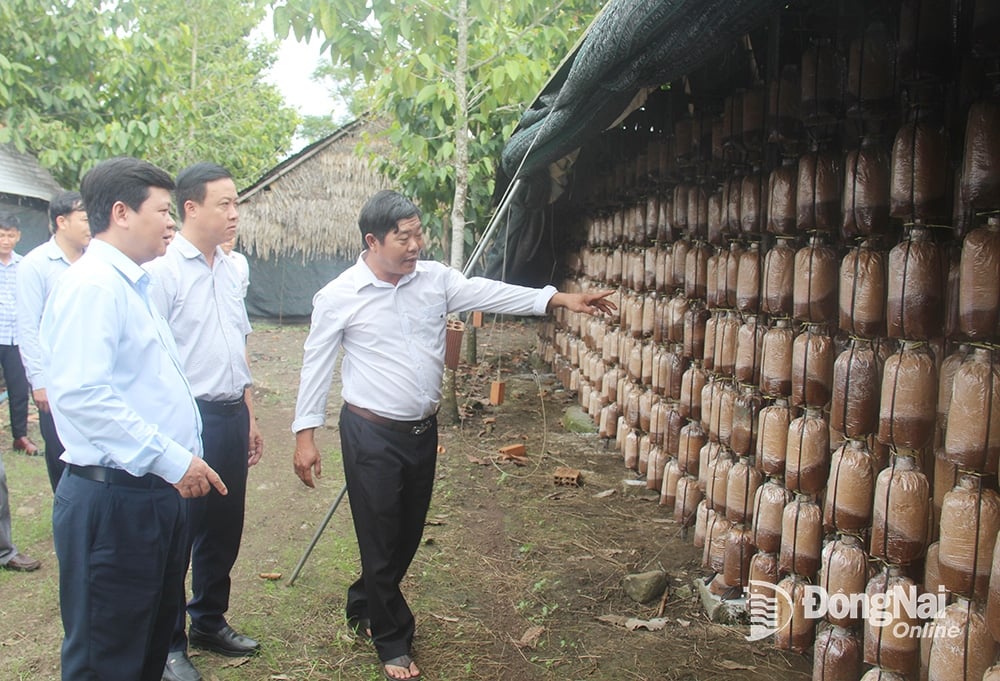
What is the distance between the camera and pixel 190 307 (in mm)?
3076

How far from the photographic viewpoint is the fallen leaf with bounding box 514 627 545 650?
3.45 meters

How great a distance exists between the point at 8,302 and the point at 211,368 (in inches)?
158

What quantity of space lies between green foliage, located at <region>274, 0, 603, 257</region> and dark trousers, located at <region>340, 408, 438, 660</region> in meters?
3.89

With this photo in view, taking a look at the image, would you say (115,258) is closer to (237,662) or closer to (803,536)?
(237,662)

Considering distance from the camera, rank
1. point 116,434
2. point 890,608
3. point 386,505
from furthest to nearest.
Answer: point 386,505, point 890,608, point 116,434

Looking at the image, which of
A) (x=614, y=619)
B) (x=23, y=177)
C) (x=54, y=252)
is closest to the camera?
(x=614, y=619)

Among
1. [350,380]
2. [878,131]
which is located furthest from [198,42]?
[878,131]

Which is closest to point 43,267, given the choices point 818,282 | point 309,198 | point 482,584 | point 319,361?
point 319,361

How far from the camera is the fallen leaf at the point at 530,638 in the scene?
3.45m

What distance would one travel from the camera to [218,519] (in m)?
3.27

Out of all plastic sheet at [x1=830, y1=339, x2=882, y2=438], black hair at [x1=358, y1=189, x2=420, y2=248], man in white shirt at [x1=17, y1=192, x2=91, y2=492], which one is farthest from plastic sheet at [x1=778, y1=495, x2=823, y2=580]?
man in white shirt at [x1=17, y1=192, x2=91, y2=492]

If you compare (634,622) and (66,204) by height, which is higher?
(66,204)

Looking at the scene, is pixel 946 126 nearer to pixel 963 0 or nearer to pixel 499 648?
pixel 963 0

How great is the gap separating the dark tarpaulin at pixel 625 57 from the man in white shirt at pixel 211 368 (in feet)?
4.96
